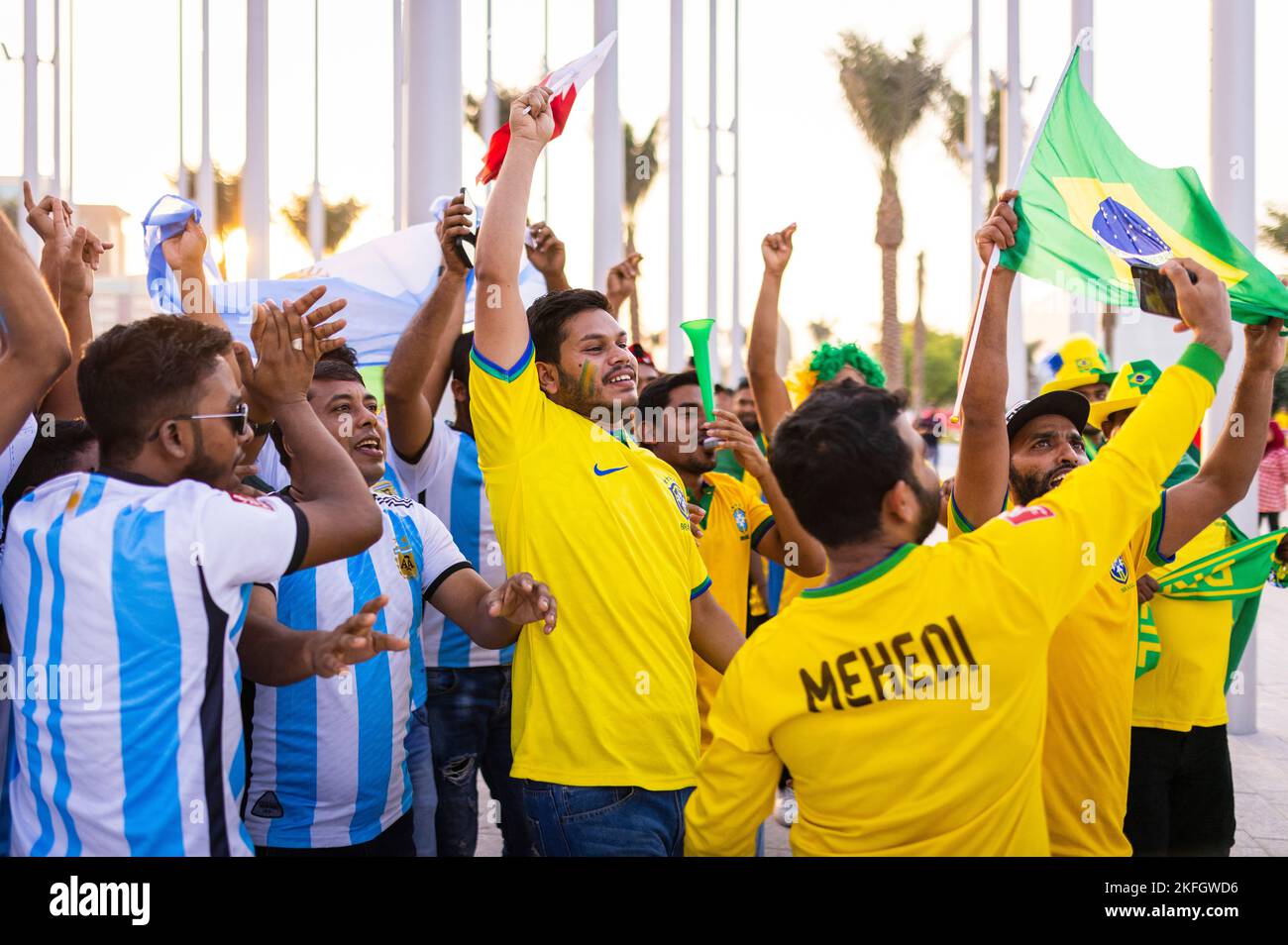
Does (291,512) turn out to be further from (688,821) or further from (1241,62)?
(1241,62)

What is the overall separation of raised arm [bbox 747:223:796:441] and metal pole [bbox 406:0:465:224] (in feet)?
10.3

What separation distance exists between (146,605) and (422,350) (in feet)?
5.55

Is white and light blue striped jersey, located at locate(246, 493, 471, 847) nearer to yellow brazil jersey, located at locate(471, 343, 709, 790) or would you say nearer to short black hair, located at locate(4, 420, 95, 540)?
yellow brazil jersey, located at locate(471, 343, 709, 790)

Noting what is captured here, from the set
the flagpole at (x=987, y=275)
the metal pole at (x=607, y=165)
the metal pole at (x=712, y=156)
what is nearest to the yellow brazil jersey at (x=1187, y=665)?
the flagpole at (x=987, y=275)

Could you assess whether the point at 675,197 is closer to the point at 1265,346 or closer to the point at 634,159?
the point at 1265,346

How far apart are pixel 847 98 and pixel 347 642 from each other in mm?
28757

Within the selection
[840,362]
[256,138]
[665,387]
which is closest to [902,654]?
[665,387]

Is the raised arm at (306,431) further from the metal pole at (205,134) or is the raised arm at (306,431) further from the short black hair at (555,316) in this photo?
the metal pole at (205,134)

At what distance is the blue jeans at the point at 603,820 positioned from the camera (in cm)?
254

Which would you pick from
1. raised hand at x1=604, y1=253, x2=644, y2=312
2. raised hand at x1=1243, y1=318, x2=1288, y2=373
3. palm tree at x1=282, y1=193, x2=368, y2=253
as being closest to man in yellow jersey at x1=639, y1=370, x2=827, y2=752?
raised hand at x1=604, y1=253, x2=644, y2=312

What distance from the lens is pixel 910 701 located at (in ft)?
6.80

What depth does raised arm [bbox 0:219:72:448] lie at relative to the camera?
2359 mm

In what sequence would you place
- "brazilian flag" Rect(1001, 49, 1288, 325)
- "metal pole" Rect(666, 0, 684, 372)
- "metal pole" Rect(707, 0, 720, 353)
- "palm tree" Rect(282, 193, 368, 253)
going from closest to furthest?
1. "brazilian flag" Rect(1001, 49, 1288, 325)
2. "metal pole" Rect(666, 0, 684, 372)
3. "metal pole" Rect(707, 0, 720, 353)
4. "palm tree" Rect(282, 193, 368, 253)
